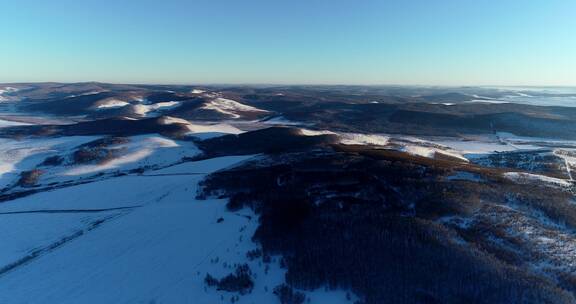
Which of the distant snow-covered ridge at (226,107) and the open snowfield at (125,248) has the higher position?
the distant snow-covered ridge at (226,107)

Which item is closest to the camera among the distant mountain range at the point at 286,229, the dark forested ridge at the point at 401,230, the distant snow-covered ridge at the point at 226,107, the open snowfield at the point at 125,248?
the dark forested ridge at the point at 401,230

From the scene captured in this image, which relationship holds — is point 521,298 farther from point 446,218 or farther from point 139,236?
point 139,236

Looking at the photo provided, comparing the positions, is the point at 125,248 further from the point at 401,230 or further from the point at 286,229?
the point at 401,230

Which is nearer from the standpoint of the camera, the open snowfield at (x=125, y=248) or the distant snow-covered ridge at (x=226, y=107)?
the open snowfield at (x=125, y=248)

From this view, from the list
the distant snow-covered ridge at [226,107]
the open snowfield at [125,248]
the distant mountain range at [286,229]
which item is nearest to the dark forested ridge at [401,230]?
the distant mountain range at [286,229]

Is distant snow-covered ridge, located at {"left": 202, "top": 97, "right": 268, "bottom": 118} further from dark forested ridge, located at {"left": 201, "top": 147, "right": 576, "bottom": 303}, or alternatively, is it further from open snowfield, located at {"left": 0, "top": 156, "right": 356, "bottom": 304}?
dark forested ridge, located at {"left": 201, "top": 147, "right": 576, "bottom": 303}

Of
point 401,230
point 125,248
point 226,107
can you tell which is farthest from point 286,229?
point 226,107

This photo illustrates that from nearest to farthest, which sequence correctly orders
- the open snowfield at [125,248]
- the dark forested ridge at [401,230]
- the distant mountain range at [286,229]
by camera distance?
the dark forested ridge at [401,230]
the distant mountain range at [286,229]
the open snowfield at [125,248]

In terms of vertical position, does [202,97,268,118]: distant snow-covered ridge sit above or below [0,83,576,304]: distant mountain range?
above

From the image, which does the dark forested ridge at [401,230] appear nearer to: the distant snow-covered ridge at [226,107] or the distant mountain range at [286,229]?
the distant mountain range at [286,229]

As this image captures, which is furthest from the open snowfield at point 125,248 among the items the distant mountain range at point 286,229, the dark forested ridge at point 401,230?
the dark forested ridge at point 401,230

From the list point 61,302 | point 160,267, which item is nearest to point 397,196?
point 160,267

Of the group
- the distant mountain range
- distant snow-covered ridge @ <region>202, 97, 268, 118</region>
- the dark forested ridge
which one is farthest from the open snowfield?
distant snow-covered ridge @ <region>202, 97, 268, 118</region>
